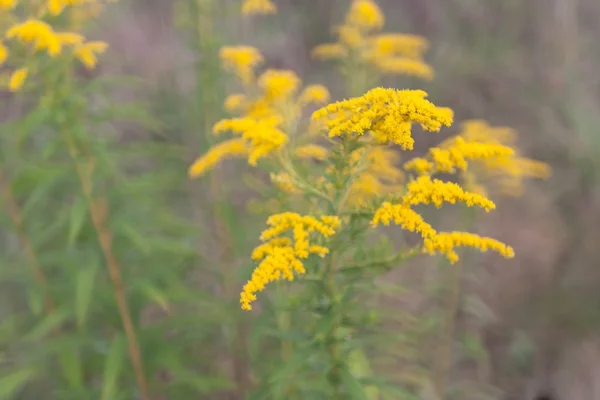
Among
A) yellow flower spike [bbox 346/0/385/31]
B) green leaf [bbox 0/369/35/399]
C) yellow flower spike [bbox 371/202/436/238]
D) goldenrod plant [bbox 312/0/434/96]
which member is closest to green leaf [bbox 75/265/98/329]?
green leaf [bbox 0/369/35/399]

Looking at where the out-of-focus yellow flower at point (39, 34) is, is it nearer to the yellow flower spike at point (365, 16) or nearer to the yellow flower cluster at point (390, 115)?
the yellow flower cluster at point (390, 115)

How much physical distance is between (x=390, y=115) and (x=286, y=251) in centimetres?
50

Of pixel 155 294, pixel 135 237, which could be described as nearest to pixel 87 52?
pixel 135 237

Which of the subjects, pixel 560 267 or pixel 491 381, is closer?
pixel 491 381

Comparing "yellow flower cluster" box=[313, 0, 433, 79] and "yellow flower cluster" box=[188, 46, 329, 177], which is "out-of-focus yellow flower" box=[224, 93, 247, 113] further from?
"yellow flower cluster" box=[313, 0, 433, 79]

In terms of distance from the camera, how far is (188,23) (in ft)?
10.5

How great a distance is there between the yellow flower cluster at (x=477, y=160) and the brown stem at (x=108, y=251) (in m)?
1.34

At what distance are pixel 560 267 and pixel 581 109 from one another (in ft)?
5.38

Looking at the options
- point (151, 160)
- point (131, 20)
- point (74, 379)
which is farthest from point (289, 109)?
point (131, 20)

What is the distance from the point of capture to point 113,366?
2404 mm

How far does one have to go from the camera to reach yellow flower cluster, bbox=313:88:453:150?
5.48ft

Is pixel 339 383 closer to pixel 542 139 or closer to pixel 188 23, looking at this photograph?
pixel 188 23

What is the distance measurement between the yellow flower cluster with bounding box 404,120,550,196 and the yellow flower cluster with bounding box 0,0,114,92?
135 centimetres

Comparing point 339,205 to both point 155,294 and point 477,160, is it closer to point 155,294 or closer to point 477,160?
point 155,294
